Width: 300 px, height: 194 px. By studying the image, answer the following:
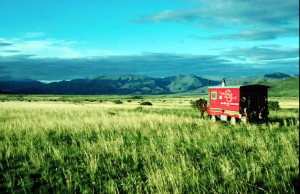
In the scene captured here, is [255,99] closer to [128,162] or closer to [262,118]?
[262,118]

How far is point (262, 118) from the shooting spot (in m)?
22.2

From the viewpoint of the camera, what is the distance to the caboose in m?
22.0

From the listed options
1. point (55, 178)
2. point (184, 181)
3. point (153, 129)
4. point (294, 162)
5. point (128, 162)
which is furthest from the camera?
point (153, 129)

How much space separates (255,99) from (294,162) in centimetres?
1558

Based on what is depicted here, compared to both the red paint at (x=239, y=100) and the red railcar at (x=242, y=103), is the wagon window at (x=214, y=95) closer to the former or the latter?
the red railcar at (x=242, y=103)

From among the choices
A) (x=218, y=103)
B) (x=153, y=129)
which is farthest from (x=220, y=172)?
(x=218, y=103)

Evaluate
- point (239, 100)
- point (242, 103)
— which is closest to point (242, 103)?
point (242, 103)

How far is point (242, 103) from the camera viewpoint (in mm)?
22344

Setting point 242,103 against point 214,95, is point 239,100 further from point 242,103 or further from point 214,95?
point 214,95

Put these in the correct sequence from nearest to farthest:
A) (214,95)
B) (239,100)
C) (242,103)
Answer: (239,100) < (242,103) < (214,95)

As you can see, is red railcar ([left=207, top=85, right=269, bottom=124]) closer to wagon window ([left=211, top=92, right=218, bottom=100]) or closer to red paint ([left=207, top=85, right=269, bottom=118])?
red paint ([left=207, top=85, right=269, bottom=118])

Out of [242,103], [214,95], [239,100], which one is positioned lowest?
[242,103]

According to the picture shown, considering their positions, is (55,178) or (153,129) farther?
(153,129)

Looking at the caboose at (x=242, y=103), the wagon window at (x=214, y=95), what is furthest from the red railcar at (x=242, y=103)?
the wagon window at (x=214, y=95)
